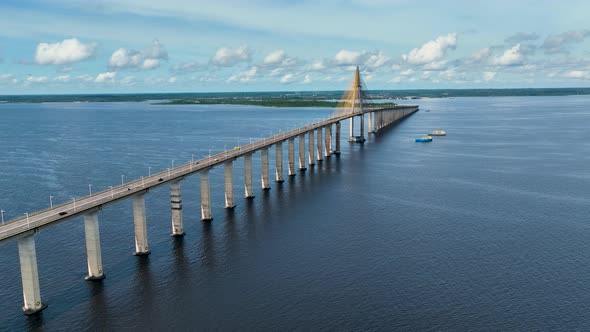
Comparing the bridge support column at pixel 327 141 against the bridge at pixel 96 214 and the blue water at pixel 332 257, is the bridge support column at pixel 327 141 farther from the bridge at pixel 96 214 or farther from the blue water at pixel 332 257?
the bridge at pixel 96 214

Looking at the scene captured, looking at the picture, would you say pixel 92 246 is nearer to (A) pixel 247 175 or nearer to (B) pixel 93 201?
(B) pixel 93 201

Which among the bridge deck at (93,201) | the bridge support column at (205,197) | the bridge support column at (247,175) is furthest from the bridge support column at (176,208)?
the bridge support column at (247,175)

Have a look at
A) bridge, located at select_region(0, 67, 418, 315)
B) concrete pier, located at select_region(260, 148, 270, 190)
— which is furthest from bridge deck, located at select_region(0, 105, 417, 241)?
concrete pier, located at select_region(260, 148, 270, 190)

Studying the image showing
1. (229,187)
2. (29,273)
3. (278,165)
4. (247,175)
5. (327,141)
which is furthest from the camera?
(327,141)

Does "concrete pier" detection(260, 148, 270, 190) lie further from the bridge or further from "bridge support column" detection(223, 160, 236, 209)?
"bridge support column" detection(223, 160, 236, 209)

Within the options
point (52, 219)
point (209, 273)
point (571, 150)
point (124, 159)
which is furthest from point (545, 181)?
point (124, 159)

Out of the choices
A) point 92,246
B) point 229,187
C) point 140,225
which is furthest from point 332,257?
point 229,187
